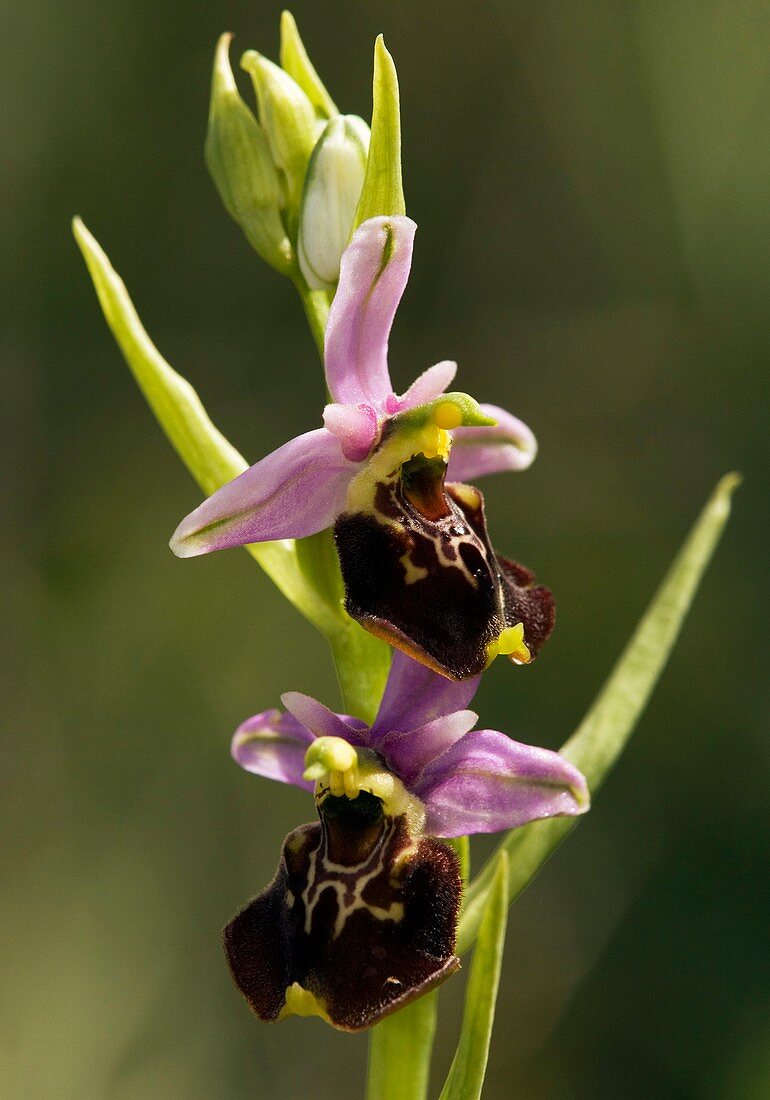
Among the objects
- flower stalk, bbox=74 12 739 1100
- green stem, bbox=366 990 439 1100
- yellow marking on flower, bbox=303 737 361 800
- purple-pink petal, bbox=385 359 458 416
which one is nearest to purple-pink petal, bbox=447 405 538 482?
flower stalk, bbox=74 12 739 1100

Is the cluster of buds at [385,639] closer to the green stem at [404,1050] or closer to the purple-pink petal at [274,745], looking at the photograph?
the purple-pink petal at [274,745]

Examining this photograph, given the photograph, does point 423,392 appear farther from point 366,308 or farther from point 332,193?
point 332,193

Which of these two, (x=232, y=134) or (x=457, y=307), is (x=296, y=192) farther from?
(x=457, y=307)

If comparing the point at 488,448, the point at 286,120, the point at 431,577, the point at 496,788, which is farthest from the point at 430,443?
the point at 286,120

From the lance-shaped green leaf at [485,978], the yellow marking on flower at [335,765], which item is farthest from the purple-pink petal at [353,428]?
the lance-shaped green leaf at [485,978]

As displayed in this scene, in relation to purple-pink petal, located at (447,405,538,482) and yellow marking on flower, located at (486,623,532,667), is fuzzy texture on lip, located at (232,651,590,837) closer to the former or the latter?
yellow marking on flower, located at (486,623,532,667)

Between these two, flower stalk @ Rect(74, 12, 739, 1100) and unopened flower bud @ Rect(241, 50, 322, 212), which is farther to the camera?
unopened flower bud @ Rect(241, 50, 322, 212)
